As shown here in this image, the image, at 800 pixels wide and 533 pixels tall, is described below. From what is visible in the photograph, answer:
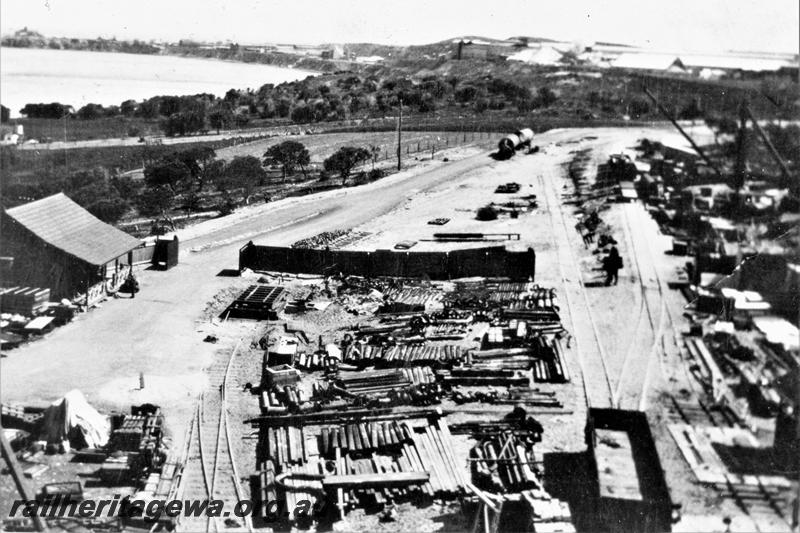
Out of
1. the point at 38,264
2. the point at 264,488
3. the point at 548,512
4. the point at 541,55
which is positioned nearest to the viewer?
the point at 548,512

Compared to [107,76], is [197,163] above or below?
below

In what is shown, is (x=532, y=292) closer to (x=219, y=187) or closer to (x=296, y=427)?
(x=296, y=427)

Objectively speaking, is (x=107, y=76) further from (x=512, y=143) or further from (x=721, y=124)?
(x=721, y=124)

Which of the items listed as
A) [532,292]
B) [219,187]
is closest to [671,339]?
[532,292]

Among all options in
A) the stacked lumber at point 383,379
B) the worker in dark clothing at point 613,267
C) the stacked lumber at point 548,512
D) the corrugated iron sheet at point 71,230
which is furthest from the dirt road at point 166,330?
the stacked lumber at point 548,512

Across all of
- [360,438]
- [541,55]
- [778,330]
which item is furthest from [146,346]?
[541,55]

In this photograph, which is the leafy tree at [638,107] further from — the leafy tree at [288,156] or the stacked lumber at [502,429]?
the stacked lumber at [502,429]

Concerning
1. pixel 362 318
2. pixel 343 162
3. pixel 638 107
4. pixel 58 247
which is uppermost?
pixel 638 107
